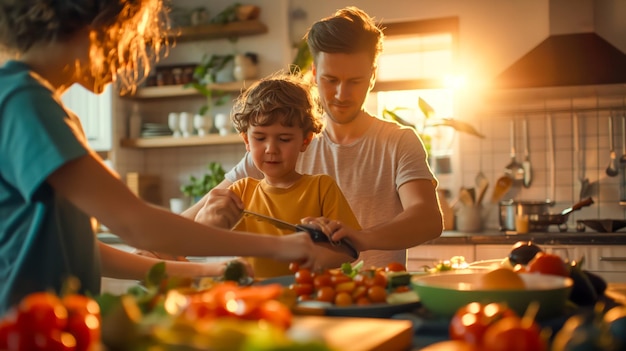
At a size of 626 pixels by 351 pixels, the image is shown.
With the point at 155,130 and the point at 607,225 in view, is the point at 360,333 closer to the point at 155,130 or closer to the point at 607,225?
the point at 607,225

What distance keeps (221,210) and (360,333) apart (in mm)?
824

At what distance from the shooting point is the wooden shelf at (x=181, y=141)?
13.6 feet

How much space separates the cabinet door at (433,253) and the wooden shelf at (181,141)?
1.26 metres

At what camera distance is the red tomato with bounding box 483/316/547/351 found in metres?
0.66

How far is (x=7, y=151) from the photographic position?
3.29 feet

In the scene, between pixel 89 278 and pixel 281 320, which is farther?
pixel 89 278

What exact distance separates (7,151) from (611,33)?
3.44m

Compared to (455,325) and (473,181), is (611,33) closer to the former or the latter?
(473,181)

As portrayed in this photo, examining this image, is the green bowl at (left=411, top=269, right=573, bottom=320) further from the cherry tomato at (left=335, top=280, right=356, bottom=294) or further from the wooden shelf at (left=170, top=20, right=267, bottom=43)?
the wooden shelf at (left=170, top=20, right=267, bottom=43)

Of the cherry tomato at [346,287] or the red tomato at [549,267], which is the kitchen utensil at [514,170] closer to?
the red tomato at [549,267]

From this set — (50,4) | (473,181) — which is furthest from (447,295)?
(473,181)

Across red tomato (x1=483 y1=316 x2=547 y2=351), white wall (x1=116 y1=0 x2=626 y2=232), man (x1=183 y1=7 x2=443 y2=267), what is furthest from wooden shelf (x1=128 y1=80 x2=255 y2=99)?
red tomato (x1=483 y1=316 x2=547 y2=351)

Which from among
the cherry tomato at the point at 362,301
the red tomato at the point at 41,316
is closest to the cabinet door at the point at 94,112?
the cherry tomato at the point at 362,301

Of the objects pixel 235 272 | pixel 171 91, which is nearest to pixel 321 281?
pixel 235 272
